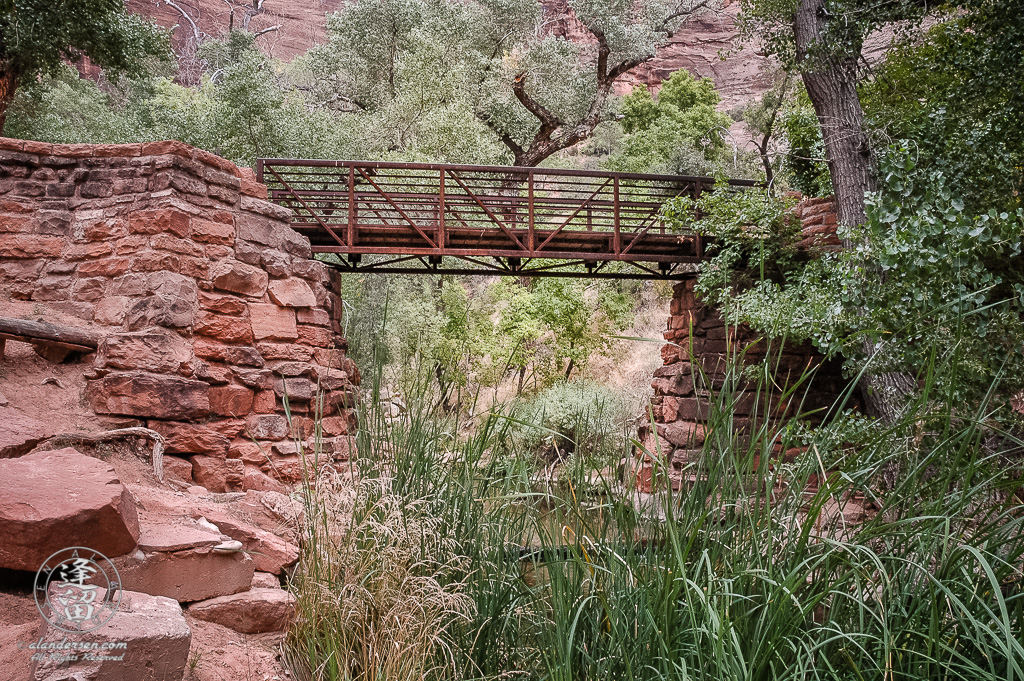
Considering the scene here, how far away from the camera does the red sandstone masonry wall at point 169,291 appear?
13.8 ft

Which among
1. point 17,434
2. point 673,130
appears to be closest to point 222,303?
point 17,434

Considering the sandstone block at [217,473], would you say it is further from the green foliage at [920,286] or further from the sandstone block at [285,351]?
the green foliage at [920,286]

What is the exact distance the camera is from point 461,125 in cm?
1484

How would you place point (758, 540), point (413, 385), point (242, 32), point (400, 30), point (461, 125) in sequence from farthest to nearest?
point (242, 32), point (400, 30), point (461, 125), point (413, 385), point (758, 540)

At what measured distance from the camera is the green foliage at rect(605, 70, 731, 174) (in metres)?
20.5

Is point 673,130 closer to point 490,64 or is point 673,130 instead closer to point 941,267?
point 490,64

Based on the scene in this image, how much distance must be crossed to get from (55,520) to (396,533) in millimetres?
995

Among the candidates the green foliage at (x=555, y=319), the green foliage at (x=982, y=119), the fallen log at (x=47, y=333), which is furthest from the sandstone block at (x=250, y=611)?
the green foliage at (x=555, y=319)

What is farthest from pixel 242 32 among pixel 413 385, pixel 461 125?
pixel 413 385

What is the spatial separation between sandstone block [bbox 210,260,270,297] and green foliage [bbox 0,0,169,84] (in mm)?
6373

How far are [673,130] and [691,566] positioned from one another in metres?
22.1

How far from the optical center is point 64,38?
9766 millimetres

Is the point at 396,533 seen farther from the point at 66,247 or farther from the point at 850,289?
the point at 850,289

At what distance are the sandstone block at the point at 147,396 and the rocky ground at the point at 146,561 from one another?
0.50 metres
